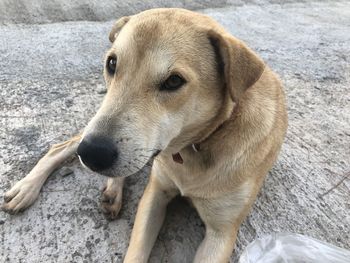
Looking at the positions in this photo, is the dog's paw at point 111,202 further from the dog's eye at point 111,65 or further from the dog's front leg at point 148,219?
the dog's eye at point 111,65

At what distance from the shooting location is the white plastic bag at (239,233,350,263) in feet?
7.61

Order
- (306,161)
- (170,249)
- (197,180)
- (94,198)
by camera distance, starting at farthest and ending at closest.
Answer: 1. (306,161)
2. (94,198)
3. (170,249)
4. (197,180)

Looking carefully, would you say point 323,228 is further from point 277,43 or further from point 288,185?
point 277,43

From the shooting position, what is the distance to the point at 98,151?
81.3 inches

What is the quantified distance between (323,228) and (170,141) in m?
1.45

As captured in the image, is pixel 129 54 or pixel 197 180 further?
pixel 197 180

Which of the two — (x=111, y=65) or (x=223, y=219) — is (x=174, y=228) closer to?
(x=223, y=219)

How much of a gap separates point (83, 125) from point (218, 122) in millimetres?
1732

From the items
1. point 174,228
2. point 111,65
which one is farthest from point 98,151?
point 174,228

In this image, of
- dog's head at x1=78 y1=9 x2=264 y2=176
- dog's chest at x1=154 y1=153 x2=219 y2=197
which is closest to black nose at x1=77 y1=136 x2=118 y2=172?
dog's head at x1=78 y1=9 x2=264 y2=176

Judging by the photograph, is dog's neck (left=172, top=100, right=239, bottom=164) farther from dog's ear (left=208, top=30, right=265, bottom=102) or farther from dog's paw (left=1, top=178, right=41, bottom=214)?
dog's paw (left=1, top=178, right=41, bottom=214)

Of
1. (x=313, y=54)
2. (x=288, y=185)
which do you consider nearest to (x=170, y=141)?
(x=288, y=185)

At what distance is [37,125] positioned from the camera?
3736 millimetres

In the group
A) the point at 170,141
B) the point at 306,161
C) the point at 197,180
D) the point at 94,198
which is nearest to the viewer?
the point at 170,141
